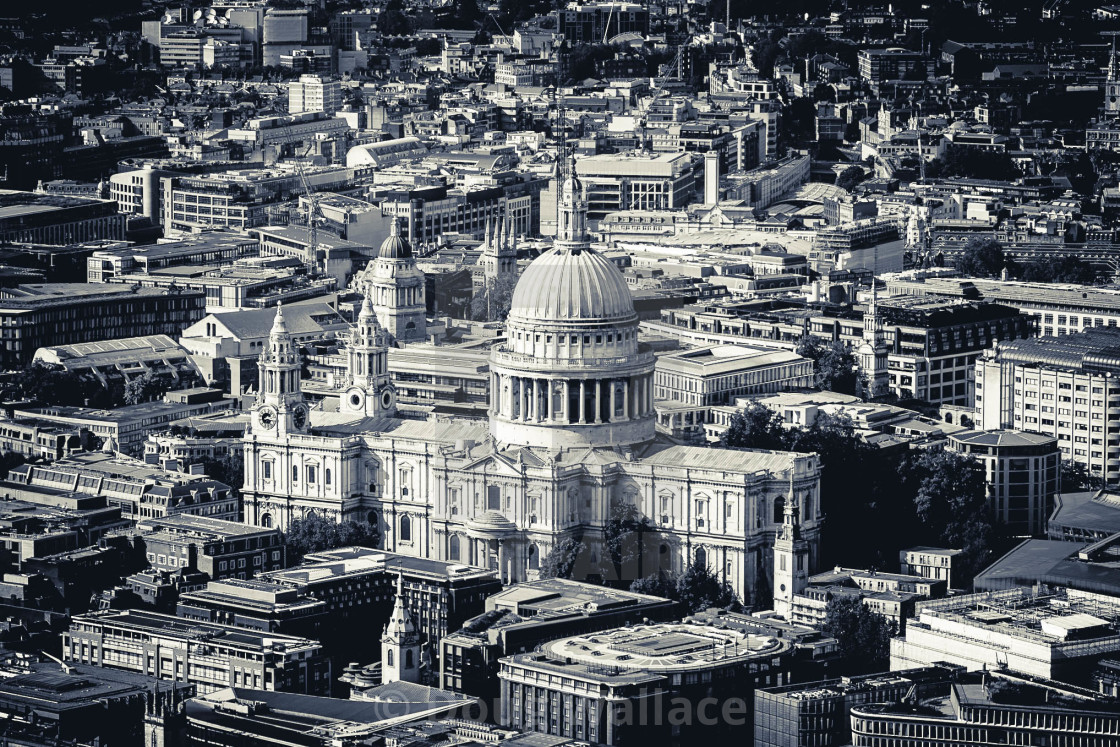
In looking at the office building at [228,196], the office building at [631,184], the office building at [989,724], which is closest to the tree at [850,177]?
the office building at [631,184]

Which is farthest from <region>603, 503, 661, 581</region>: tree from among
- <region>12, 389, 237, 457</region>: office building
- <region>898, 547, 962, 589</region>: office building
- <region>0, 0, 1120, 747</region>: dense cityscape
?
<region>12, 389, 237, 457</region>: office building

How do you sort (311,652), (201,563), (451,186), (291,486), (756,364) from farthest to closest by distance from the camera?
1. (451,186)
2. (756,364)
3. (291,486)
4. (201,563)
5. (311,652)

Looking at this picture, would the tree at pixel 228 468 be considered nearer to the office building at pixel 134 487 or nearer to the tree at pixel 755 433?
the office building at pixel 134 487

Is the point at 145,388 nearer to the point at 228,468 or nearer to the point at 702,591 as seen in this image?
the point at 228,468

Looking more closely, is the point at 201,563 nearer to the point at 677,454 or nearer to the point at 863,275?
the point at 677,454

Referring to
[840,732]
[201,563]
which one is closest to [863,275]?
[201,563]

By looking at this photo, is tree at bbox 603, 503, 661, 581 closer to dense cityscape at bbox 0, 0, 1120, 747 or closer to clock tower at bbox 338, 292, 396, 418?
dense cityscape at bbox 0, 0, 1120, 747

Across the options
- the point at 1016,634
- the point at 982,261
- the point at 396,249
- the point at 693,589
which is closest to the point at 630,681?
the point at 1016,634

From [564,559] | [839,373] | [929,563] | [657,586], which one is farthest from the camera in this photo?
[839,373]
